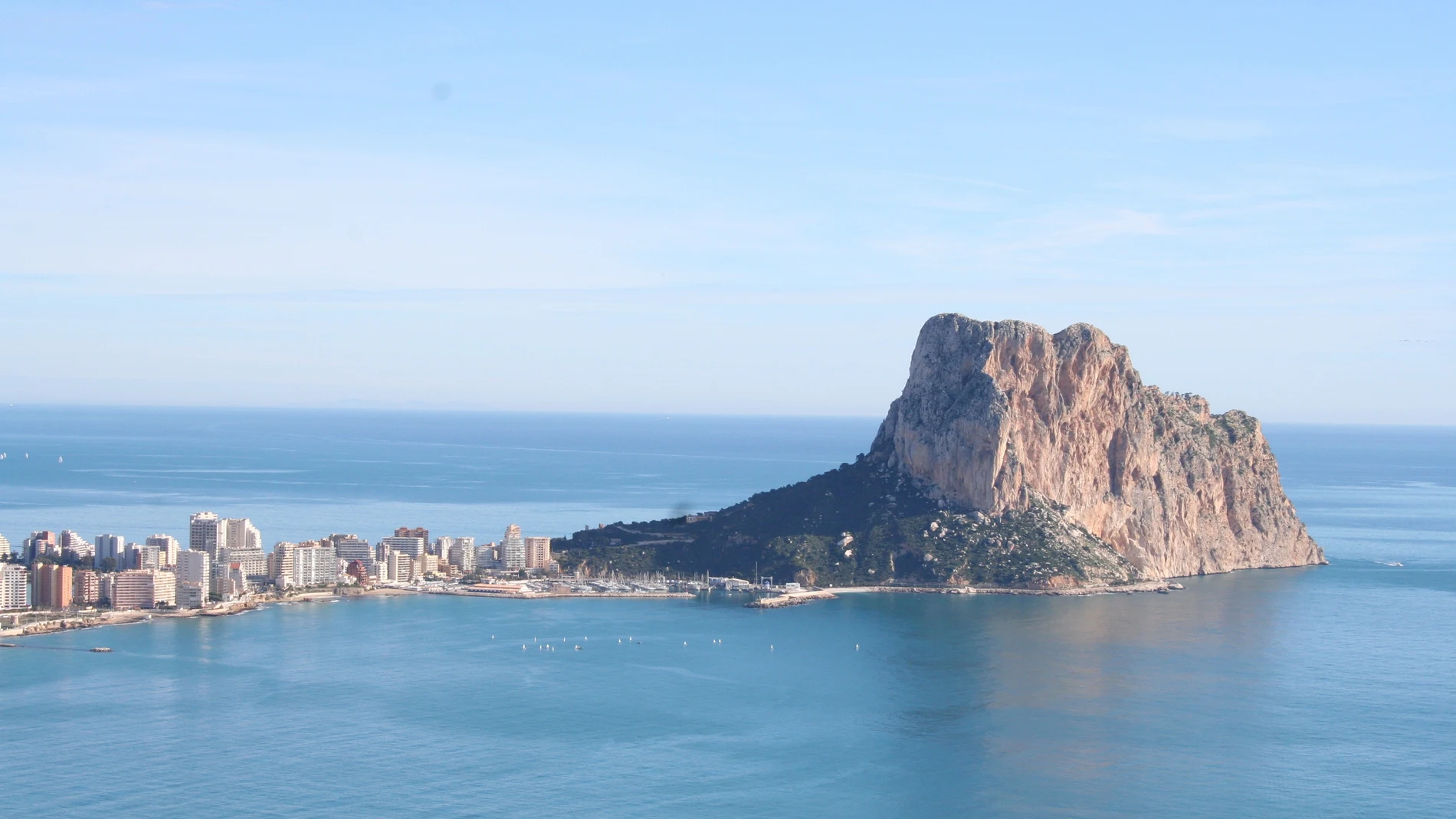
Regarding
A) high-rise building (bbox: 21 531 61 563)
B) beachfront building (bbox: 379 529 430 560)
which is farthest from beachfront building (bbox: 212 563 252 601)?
high-rise building (bbox: 21 531 61 563)

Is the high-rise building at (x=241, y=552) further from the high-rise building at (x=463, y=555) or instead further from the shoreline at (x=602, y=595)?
the high-rise building at (x=463, y=555)

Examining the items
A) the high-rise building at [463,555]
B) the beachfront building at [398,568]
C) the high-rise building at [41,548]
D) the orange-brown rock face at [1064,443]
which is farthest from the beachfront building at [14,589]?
the orange-brown rock face at [1064,443]

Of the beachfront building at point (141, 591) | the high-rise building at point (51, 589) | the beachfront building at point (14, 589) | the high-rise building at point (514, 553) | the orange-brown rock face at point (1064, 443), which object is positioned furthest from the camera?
the high-rise building at point (514, 553)

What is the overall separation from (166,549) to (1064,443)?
56756 mm

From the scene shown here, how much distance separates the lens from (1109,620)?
8131 cm

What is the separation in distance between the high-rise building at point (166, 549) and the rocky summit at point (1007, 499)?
79.6 ft

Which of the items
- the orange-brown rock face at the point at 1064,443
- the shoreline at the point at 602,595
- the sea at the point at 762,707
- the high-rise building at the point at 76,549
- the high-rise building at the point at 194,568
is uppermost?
the orange-brown rock face at the point at 1064,443

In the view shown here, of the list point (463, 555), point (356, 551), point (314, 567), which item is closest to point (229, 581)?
point (314, 567)

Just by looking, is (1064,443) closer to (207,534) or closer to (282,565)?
(282,565)

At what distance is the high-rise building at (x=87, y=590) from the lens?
8669cm

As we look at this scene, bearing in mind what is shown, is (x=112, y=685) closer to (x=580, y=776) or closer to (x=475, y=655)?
(x=475, y=655)

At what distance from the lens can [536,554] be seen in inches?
3917

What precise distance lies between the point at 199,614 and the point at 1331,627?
203 feet

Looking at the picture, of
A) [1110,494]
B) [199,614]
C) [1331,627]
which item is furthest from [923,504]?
[199,614]
